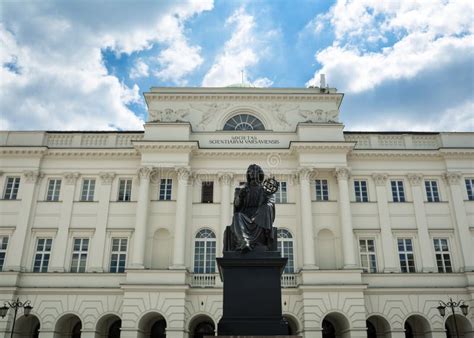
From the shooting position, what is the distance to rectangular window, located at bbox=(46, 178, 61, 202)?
99.9 ft

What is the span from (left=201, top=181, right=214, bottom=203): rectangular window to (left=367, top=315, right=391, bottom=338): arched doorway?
12.8m

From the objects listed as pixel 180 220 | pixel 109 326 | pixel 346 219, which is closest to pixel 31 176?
pixel 180 220

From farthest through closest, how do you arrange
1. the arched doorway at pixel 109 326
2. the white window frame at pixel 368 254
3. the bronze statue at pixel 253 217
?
the white window frame at pixel 368 254 < the arched doorway at pixel 109 326 < the bronze statue at pixel 253 217

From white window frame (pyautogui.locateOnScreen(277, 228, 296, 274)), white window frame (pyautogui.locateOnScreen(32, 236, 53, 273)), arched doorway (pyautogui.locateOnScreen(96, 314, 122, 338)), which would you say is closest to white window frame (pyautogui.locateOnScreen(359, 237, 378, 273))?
white window frame (pyautogui.locateOnScreen(277, 228, 296, 274))

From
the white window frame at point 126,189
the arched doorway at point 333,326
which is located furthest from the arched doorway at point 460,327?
the white window frame at point 126,189

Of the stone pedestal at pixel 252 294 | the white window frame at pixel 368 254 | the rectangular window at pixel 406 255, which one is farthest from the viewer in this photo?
the rectangular window at pixel 406 255

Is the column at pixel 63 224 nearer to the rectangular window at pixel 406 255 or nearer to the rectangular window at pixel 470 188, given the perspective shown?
the rectangular window at pixel 406 255

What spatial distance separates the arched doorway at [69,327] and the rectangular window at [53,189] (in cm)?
777

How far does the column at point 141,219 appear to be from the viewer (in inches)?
1078

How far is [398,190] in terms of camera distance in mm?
30672

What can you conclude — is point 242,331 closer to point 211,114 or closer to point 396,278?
point 396,278

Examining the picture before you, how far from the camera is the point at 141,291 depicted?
86.9 feet

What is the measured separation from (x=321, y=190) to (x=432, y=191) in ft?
25.0

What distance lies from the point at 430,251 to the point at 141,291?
18.2m
